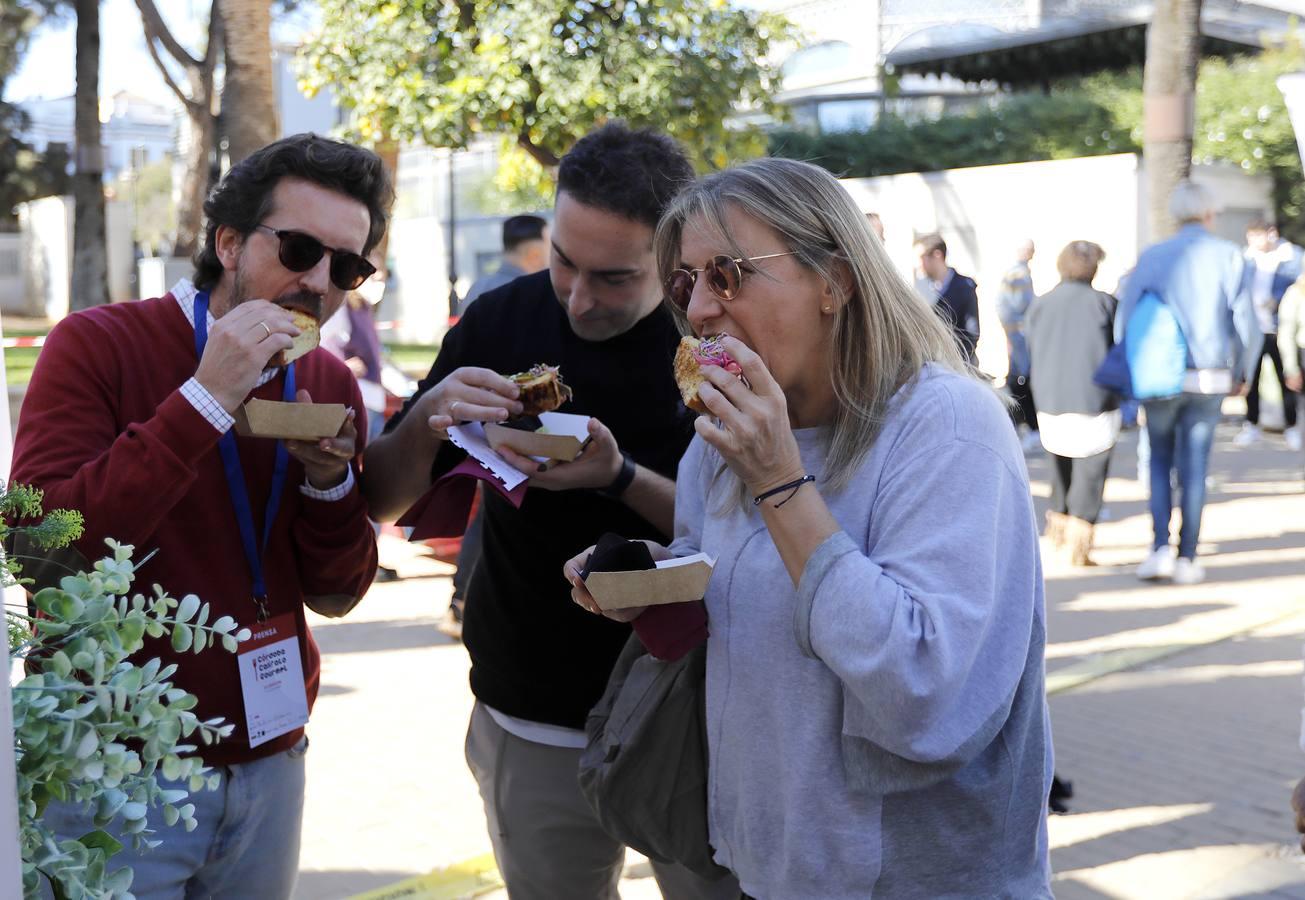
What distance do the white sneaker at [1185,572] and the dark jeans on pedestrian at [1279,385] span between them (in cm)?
581

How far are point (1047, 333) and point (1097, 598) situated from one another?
2015 mm

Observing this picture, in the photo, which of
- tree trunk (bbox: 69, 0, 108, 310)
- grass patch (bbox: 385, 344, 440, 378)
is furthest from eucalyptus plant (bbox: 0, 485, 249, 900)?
grass patch (bbox: 385, 344, 440, 378)

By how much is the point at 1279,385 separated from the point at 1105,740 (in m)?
10.5

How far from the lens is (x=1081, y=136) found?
89.0 feet

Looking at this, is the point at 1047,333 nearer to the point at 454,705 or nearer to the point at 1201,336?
the point at 1201,336

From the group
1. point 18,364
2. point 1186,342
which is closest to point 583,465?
point 1186,342

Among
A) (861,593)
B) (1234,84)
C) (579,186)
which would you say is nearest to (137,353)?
(579,186)

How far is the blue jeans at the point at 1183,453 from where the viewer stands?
29.1ft

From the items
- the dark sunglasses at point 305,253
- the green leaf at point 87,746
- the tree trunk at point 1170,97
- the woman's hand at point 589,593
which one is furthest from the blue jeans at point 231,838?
the tree trunk at point 1170,97

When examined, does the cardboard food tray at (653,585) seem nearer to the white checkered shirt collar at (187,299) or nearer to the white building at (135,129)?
the white checkered shirt collar at (187,299)

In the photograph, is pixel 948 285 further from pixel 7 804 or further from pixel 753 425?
pixel 7 804

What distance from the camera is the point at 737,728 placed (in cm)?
220

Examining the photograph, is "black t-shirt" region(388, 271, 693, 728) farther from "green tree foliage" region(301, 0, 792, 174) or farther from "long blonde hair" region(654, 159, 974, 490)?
"green tree foliage" region(301, 0, 792, 174)

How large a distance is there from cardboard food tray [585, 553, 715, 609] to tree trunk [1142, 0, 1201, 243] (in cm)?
1222
